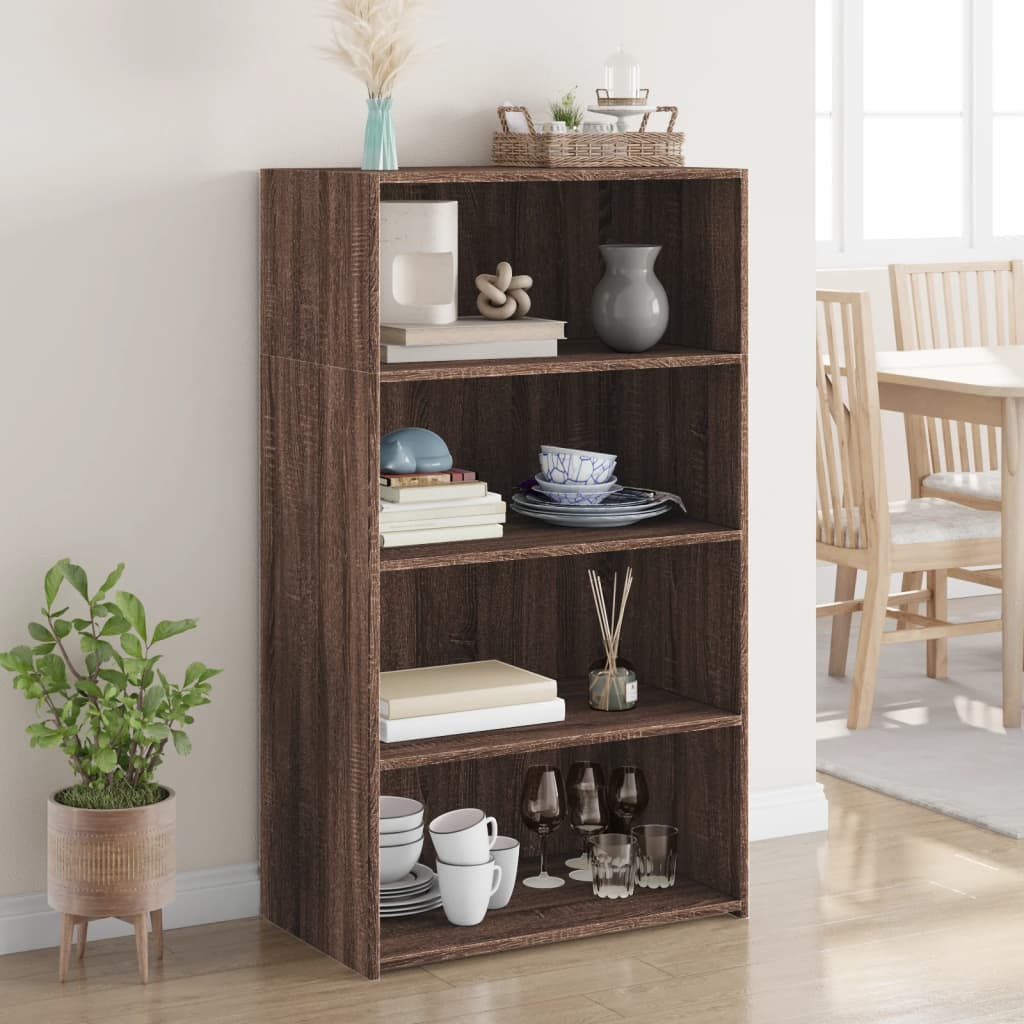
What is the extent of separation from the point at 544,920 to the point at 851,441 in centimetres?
191

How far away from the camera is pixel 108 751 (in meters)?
2.92

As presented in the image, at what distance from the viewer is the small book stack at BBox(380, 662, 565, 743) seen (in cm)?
303

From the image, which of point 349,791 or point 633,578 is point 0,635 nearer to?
point 349,791

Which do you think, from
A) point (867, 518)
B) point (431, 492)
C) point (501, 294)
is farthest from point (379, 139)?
point (867, 518)

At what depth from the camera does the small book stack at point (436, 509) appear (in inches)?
119

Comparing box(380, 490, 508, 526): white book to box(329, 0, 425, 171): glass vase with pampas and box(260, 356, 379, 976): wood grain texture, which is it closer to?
Result: box(260, 356, 379, 976): wood grain texture

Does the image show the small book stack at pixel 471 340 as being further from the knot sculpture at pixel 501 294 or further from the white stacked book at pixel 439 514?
the white stacked book at pixel 439 514

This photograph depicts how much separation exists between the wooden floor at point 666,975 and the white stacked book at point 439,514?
0.71m

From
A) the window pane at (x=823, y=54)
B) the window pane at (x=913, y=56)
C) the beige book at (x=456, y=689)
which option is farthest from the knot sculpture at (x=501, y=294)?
the window pane at (x=913, y=56)

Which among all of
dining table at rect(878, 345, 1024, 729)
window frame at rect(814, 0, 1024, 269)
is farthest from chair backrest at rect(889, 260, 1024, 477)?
dining table at rect(878, 345, 1024, 729)

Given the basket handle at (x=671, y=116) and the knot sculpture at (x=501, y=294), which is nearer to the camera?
the knot sculpture at (x=501, y=294)

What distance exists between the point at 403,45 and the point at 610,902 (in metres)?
1.51

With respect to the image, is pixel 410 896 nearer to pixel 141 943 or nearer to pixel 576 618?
pixel 141 943

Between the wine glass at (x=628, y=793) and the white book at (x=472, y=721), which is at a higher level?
the white book at (x=472, y=721)
